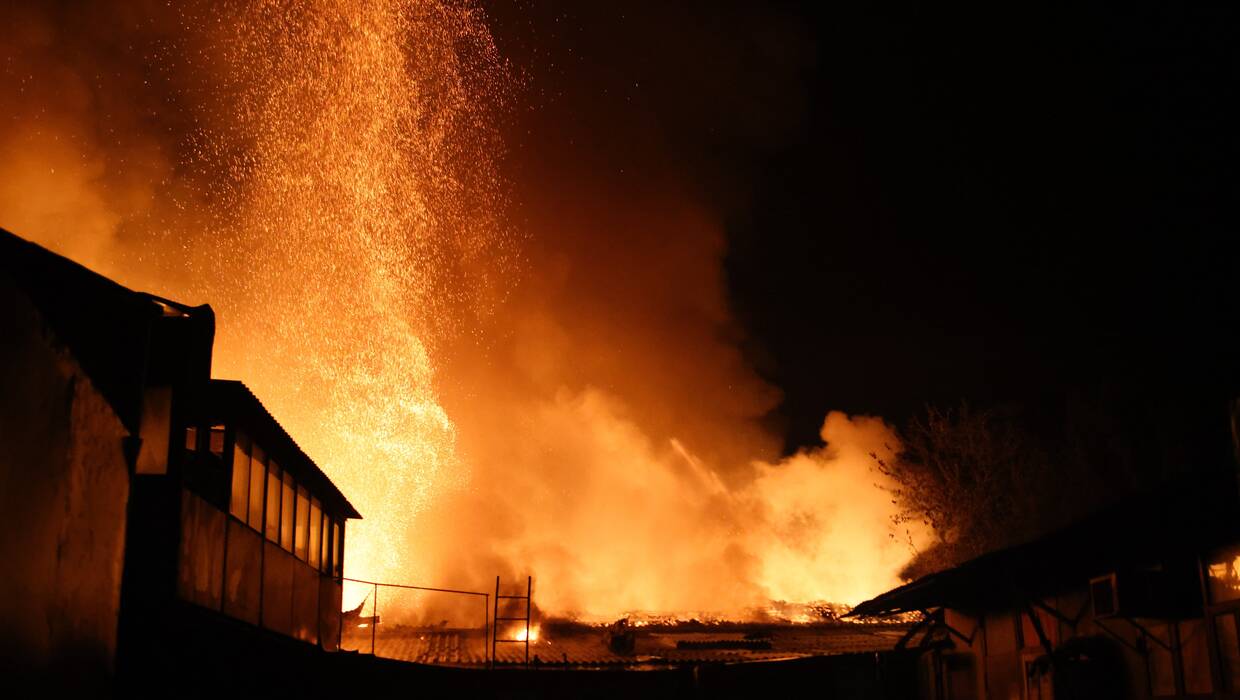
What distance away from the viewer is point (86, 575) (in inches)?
330

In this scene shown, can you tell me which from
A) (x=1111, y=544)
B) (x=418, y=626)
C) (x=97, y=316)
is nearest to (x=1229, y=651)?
(x=1111, y=544)

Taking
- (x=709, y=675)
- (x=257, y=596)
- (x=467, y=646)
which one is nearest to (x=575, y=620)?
(x=467, y=646)

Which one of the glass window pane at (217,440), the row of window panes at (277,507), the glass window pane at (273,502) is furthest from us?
the glass window pane at (273,502)

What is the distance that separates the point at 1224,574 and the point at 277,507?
13.7 m

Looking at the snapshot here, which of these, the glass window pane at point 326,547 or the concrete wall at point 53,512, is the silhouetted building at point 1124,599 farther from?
the glass window pane at point 326,547

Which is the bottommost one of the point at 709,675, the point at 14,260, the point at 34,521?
the point at 709,675

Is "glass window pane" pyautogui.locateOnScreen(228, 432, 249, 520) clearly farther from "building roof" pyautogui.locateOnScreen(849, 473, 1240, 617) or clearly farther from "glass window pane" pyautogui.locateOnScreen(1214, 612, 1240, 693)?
"glass window pane" pyautogui.locateOnScreen(1214, 612, 1240, 693)

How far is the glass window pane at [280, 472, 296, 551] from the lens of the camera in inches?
703

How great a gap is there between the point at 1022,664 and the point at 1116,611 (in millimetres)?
3369

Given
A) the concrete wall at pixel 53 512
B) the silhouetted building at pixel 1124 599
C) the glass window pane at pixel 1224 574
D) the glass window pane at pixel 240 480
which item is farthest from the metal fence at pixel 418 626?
the glass window pane at pixel 1224 574

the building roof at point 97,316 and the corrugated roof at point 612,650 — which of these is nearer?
the building roof at point 97,316

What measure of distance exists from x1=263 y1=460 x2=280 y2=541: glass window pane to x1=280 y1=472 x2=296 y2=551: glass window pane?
0.31m

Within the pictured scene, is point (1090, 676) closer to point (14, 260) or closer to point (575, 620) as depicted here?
point (14, 260)

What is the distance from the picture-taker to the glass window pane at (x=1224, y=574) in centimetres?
1070
